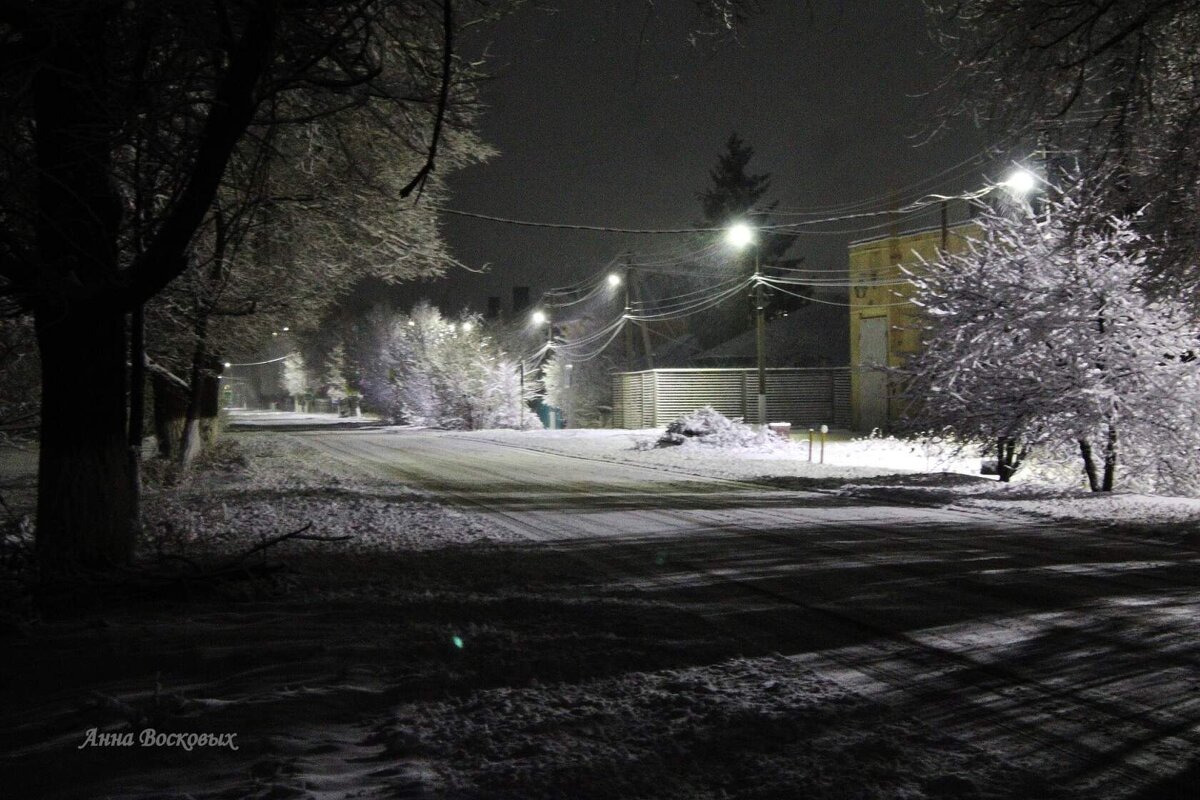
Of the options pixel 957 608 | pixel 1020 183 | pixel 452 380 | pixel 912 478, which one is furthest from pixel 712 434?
pixel 452 380

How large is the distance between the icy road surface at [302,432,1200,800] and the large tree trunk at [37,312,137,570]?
3871 millimetres

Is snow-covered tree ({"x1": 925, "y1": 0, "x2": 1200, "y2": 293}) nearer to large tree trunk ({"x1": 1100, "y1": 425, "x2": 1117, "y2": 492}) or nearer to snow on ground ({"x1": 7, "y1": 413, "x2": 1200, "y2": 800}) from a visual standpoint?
large tree trunk ({"x1": 1100, "y1": 425, "x2": 1117, "y2": 492})

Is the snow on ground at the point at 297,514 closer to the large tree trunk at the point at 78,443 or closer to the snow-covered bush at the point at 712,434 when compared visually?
the large tree trunk at the point at 78,443

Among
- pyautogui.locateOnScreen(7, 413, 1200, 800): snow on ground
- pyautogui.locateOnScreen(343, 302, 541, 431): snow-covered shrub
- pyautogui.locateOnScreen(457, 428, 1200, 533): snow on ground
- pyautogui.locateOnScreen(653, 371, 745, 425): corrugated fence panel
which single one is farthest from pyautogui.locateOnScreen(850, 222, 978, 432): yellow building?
pyautogui.locateOnScreen(7, 413, 1200, 800): snow on ground

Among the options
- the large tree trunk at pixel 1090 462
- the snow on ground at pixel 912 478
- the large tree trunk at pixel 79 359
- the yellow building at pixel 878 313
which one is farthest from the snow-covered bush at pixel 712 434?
the large tree trunk at pixel 79 359

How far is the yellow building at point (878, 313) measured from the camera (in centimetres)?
3891

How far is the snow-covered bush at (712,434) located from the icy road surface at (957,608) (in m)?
13.4

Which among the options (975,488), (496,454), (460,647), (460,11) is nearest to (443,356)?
(496,454)

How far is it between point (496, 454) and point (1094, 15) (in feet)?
72.7

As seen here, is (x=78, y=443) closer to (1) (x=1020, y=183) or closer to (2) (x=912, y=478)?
(2) (x=912, y=478)

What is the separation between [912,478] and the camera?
1778 cm

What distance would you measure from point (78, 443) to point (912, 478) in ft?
47.1

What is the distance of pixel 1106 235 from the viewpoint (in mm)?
14812

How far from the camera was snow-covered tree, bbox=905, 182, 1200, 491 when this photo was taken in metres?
14.4
